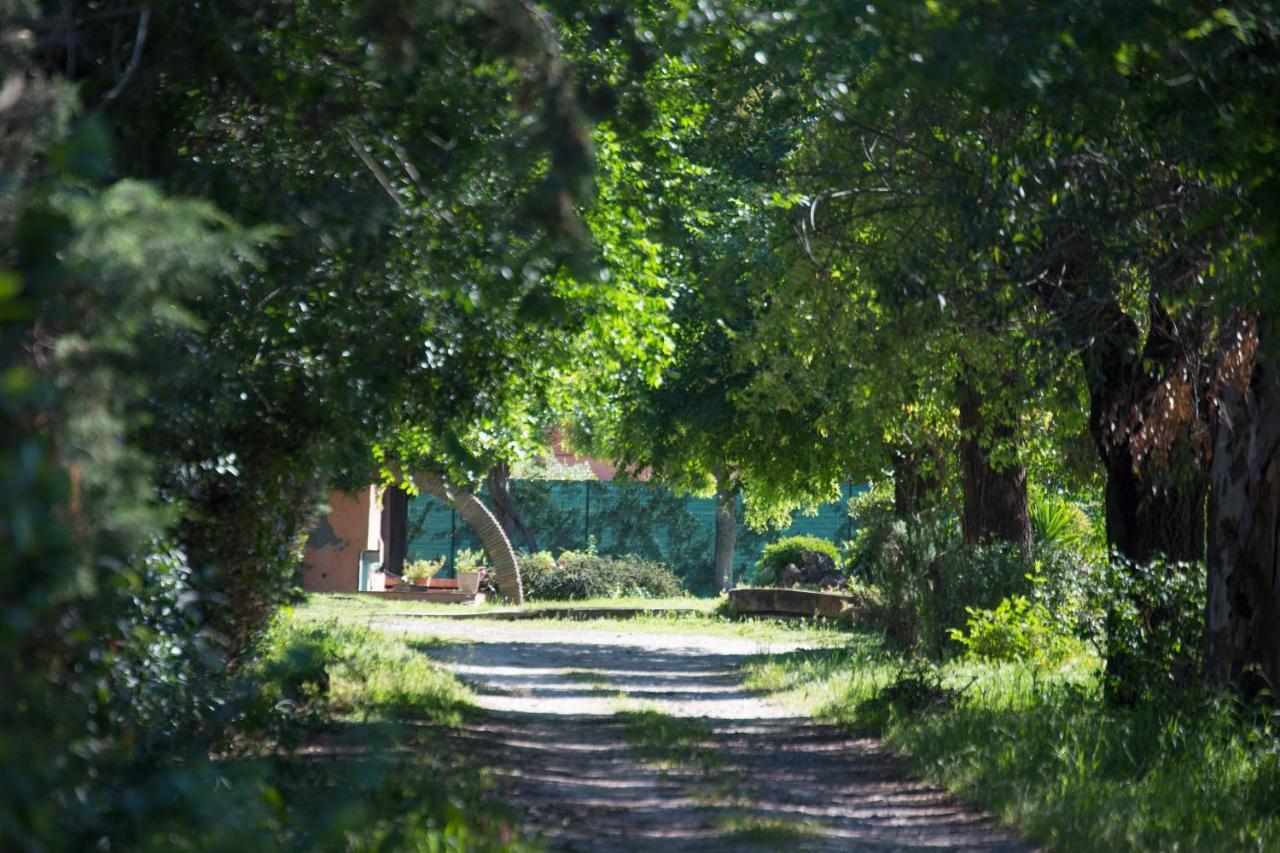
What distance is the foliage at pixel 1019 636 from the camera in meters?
14.5

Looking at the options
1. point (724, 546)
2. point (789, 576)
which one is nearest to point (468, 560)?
point (724, 546)

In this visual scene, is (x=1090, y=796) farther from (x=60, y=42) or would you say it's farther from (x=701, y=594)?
(x=701, y=594)

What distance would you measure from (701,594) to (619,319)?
2354 cm

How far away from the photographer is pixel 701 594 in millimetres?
36062

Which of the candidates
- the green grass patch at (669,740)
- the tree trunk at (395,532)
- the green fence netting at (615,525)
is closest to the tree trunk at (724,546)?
the green fence netting at (615,525)

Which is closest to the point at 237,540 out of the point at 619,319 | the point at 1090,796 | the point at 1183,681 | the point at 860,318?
the point at 619,319

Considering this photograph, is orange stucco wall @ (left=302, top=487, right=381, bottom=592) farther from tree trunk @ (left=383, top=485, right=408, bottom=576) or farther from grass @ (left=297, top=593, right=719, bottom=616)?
tree trunk @ (left=383, top=485, right=408, bottom=576)

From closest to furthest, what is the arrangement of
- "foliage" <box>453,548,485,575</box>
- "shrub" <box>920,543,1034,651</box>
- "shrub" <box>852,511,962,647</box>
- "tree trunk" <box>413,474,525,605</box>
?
"shrub" <box>920,543,1034,651</box> < "shrub" <box>852,511,962,647</box> < "tree trunk" <box>413,474,525,605</box> < "foliage" <box>453,548,485,575</box>

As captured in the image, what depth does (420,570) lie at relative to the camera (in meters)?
32.7

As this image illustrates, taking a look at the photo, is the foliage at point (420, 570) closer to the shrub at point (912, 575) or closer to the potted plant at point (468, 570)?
the potted plant at point (468, 570)

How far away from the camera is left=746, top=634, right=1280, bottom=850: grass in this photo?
7203 mm

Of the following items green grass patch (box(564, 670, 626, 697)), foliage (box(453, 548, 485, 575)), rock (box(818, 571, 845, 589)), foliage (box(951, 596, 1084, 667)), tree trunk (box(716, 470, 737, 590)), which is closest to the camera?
green grass patch (box(564, 670, 626, 697))

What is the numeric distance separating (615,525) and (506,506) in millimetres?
2749

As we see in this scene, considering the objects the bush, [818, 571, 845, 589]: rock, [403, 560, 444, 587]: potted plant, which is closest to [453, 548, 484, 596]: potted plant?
[403, 560, 444, 587]: potted plant
